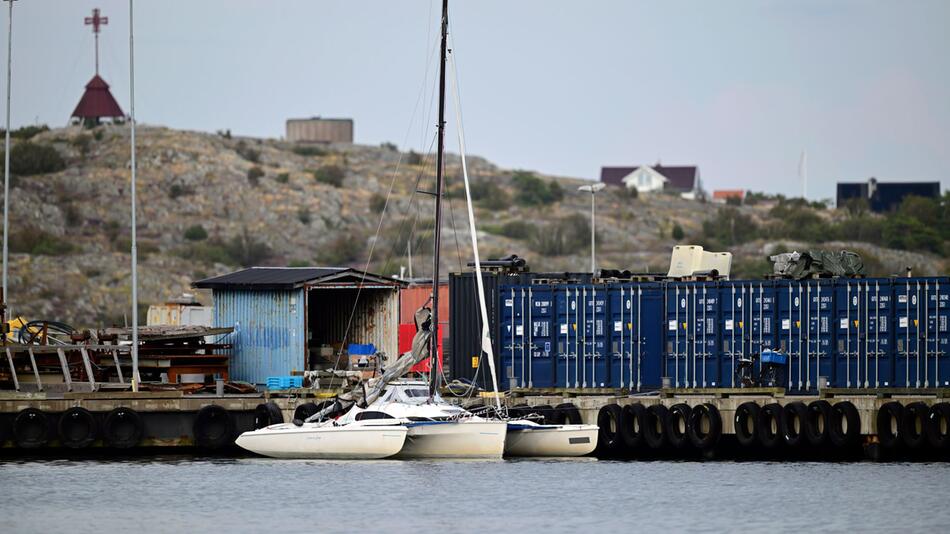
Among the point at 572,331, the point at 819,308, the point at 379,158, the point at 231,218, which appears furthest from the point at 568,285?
the point at 379,158

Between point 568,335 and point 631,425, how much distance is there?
16.3 ft

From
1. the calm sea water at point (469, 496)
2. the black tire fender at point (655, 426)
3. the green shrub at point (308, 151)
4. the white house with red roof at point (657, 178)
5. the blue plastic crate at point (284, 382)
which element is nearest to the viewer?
the calm sea water at point (469, 496)

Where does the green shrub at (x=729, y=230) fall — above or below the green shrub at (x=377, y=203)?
below

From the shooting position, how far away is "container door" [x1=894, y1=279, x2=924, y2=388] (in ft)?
162

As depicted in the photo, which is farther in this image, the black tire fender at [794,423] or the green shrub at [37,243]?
the green shrub at [37,243]

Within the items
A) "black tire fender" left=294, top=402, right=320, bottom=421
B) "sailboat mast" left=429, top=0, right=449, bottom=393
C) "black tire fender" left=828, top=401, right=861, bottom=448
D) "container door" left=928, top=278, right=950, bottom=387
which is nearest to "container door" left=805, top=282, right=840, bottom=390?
"container door" left=928, top=278, right=950, bottom=387

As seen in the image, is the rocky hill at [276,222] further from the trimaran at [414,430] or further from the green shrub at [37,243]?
the trimaran at [414,430]

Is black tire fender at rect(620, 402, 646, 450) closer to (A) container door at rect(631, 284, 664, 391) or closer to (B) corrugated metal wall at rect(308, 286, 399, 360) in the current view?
(A) container door at rect(631, 284, 664, 391)

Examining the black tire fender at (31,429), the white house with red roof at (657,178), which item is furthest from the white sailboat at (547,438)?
the white house with red roof at (657,178)

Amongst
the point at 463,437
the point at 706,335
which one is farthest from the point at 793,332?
the point at 463,437

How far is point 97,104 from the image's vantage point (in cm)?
15775

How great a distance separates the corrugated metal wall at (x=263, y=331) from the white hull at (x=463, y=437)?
41.0 feet

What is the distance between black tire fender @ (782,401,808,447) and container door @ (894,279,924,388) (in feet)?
13.6

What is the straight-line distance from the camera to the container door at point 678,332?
51562 mm
